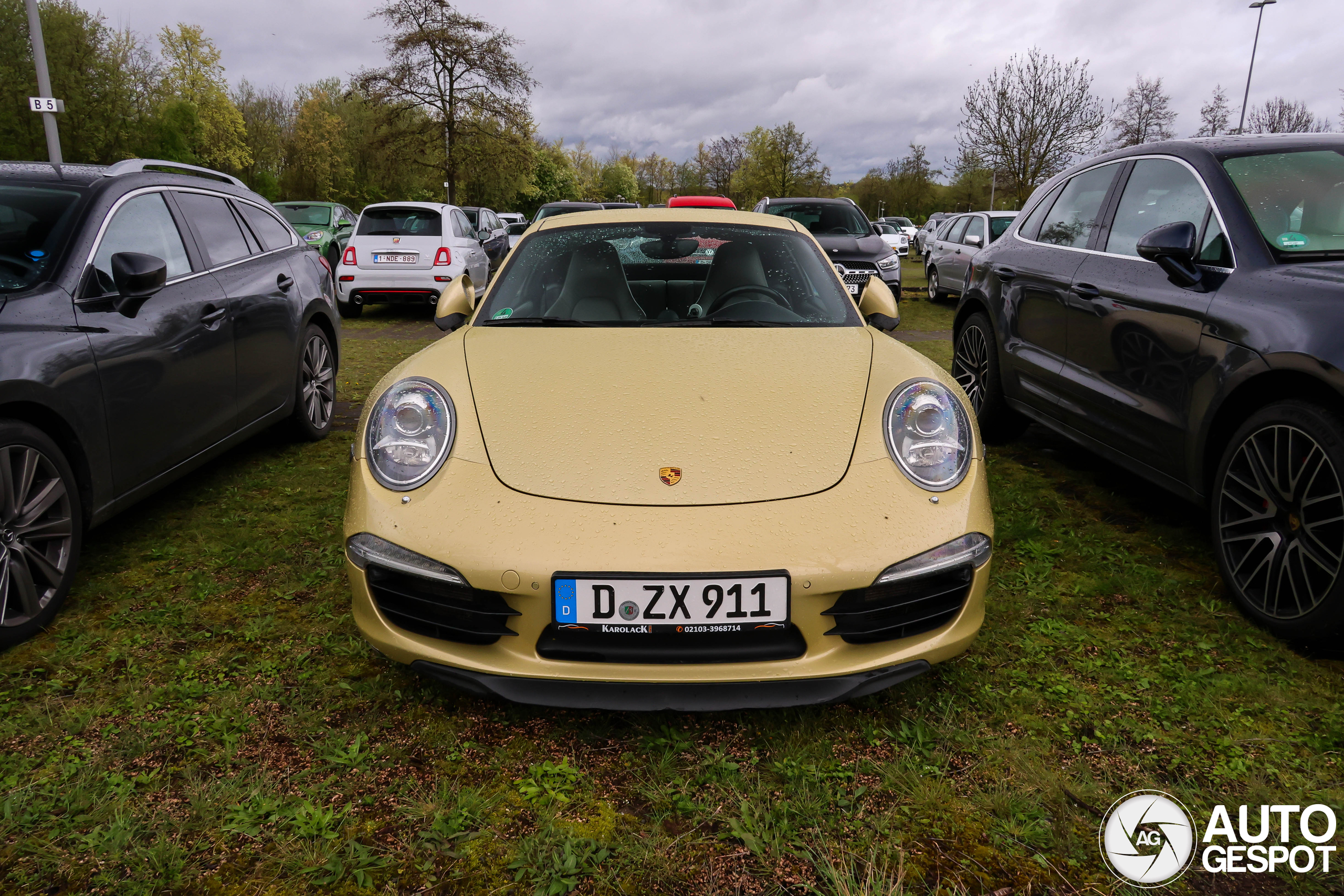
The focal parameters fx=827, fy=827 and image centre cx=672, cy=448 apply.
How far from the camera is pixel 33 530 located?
2.69 metres

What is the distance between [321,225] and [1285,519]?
15.9 metres

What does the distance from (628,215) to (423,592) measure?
211 centimetres

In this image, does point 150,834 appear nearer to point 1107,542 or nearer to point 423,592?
point 423,592

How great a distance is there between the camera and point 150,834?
1.84m

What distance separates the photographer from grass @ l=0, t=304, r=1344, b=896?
1754mm

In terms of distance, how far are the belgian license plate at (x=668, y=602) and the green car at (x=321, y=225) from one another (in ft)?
44.9

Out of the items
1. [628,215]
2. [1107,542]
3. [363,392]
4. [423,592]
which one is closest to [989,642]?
[1107,542]

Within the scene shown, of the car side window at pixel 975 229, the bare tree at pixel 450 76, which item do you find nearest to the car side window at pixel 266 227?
the car side window at pixel 975 229

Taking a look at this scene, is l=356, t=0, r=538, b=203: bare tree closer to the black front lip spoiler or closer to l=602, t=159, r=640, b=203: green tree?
the black front lip spoiler

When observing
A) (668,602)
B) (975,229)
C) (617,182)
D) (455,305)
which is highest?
(617,182)

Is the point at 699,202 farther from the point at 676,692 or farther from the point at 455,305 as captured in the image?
the point at 676,692

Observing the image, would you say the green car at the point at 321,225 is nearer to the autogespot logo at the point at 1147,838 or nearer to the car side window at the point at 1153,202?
the car side window at the point at 1153,202

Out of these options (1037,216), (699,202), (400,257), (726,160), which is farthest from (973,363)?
(726,160)

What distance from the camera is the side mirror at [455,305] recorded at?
3277 mm
